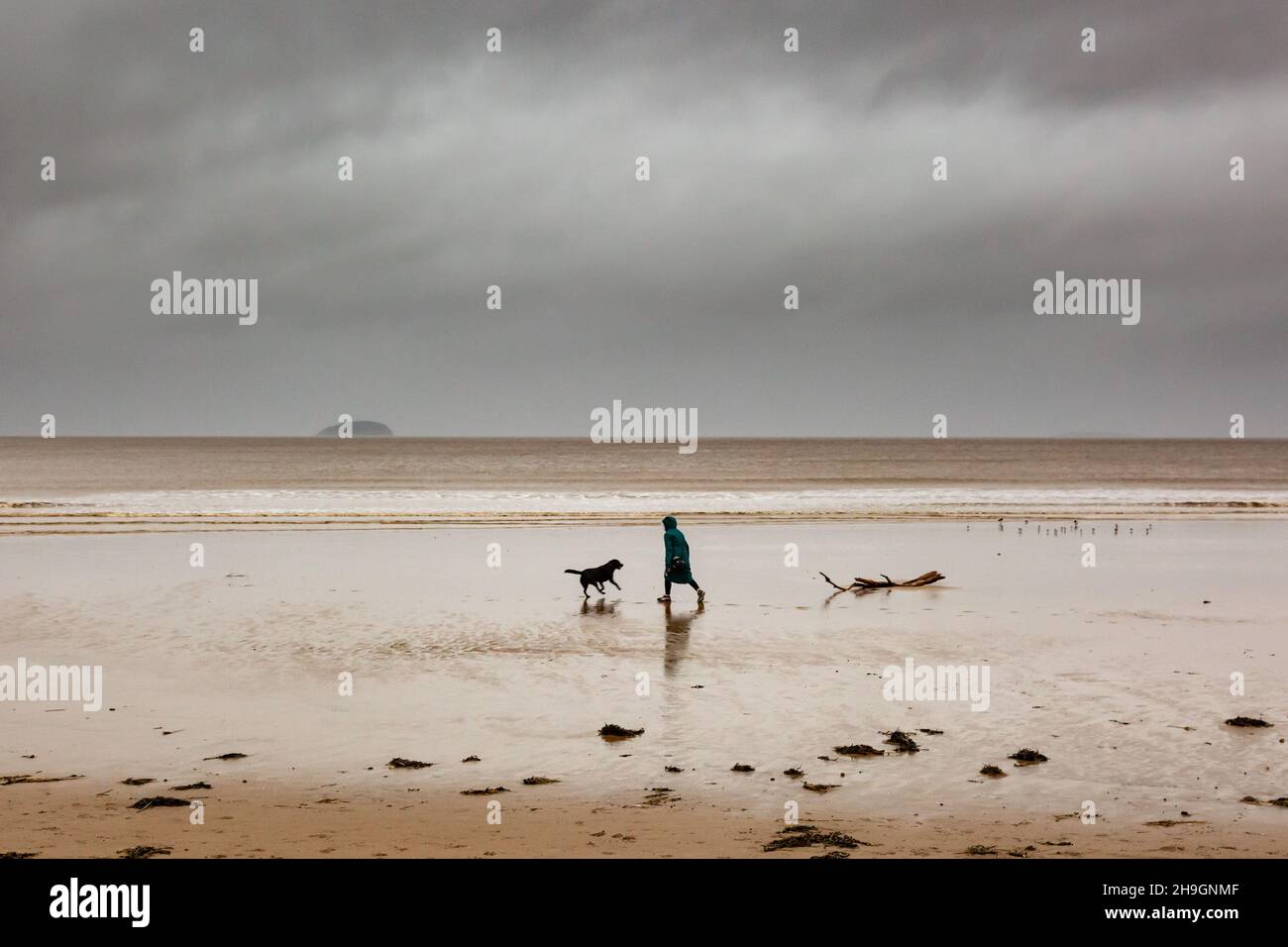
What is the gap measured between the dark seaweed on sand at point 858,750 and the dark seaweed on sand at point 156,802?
5.49 m

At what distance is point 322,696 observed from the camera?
38.2ft

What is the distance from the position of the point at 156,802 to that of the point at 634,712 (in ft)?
15.4

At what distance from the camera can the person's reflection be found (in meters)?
13.3

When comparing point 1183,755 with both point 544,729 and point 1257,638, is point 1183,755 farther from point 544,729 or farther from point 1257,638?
point 1257,638

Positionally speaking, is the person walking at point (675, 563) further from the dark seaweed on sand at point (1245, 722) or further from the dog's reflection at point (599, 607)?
the dark seaweed on sand at point (1245, 722)

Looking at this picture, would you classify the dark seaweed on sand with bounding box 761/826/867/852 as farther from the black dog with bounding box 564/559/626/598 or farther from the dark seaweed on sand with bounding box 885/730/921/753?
the black dog with bounding box 564/559/626/598

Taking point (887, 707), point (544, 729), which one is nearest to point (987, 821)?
point (887, 707)

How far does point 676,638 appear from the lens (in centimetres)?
1516

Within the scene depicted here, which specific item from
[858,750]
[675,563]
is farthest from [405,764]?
[675,563]

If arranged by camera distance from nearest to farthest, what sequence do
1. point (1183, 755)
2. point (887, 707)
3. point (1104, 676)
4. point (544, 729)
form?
point (1183, 755), point (544, 729), point (887, 707), point (1104, 676)

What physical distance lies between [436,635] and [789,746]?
746cm

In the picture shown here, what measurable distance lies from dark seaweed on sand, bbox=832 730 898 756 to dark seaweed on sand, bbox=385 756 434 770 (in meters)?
3.67

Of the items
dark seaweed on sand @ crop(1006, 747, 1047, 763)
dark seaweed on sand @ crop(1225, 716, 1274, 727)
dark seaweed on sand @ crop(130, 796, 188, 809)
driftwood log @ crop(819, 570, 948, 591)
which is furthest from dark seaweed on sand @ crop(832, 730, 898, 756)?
driftwood log @ crop(819, 570, 948, 591)

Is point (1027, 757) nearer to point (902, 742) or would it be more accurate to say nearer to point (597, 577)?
point (902, 742)
